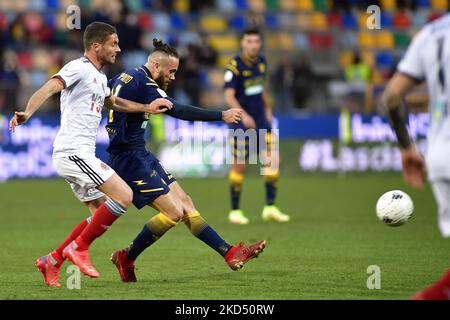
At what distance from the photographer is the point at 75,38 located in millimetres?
21828

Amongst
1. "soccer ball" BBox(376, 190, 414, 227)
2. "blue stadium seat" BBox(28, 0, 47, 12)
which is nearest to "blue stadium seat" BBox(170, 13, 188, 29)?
"blue stadium seat" BBox(28, 0, 47, 12)

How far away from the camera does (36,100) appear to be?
275 inches

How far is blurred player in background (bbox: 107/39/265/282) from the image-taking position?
7.70 meters

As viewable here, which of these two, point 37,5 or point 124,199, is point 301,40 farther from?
point 124,199

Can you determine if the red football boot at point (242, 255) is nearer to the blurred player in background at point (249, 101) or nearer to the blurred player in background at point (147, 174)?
the blurred player in background at point (147, 174)

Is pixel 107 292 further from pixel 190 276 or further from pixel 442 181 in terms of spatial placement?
pixel 442 181

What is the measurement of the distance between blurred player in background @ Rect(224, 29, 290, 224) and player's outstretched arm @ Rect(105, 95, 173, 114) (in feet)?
15.9

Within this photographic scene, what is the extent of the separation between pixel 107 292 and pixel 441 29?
3.36 meters

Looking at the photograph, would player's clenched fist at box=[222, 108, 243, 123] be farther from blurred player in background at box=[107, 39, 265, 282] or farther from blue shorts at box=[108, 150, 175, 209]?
blue shorts at box=[108, 150, 175, 209]

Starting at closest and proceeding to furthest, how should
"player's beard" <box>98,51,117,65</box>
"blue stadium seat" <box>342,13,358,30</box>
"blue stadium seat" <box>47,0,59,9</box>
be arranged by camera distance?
"player's beard" <box>98,51,117,65</box>, "blue stadium seat" <box>47,0,59,9</box>, "blue stadium seat" <box>342,13,358,30</box>

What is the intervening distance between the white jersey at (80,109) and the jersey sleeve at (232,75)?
5041mm

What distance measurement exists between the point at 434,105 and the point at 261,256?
4496 mm

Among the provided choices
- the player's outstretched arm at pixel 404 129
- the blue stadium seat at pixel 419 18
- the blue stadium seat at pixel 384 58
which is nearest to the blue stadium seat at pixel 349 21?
the blue stadium seat at pixel 384 58
